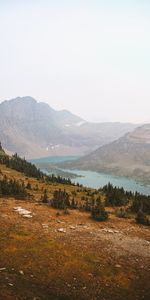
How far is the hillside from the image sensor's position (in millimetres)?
16844

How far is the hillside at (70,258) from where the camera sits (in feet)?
55.3

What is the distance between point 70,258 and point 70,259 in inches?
5.6

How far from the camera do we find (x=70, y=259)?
2050 cm

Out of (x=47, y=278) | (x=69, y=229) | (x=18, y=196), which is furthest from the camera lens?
(x=18, y=196)

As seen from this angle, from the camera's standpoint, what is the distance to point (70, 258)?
20641mm

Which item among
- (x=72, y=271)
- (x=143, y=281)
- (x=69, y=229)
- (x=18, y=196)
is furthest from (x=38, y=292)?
(x=18, y=196)

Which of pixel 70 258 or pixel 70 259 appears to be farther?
pixel 70 258

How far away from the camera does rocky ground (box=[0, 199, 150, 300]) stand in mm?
16828

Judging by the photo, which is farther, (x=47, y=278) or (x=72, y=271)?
(x=72, y=271)

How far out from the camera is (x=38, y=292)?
51.9 ft

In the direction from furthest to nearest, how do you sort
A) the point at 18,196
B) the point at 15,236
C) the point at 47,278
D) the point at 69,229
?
the point at 18,196 < the point at 69,229 < the point at 15,236 < the point at 47,278

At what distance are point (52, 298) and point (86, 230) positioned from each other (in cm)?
1145

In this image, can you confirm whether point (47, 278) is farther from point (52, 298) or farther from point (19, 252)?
point (19, 252)

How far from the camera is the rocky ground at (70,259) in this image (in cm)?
1683
